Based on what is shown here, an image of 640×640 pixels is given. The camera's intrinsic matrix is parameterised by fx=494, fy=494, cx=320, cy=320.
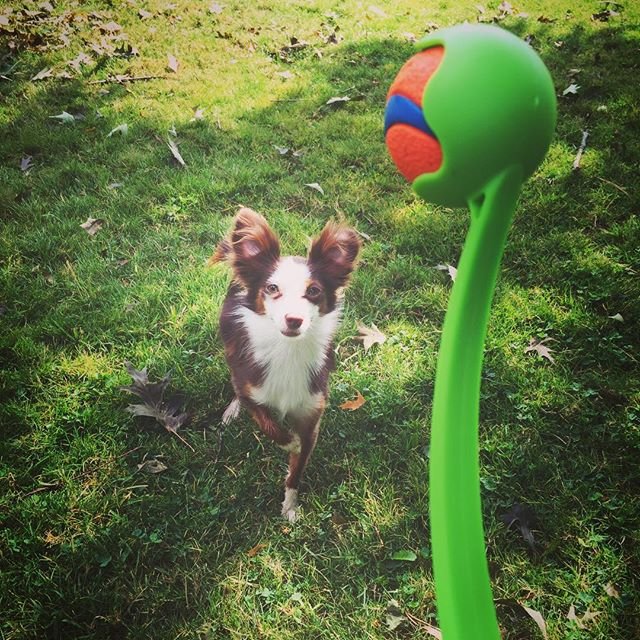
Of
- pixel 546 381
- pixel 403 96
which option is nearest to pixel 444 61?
pixel 403 96

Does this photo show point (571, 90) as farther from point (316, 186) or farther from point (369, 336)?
point (369, 336)

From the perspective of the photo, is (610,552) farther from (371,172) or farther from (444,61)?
(371,172)

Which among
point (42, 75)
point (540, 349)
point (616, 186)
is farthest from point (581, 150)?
point (42, 75)

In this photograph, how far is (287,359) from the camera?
1729mm

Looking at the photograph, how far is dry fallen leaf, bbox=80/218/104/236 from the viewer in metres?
2.70

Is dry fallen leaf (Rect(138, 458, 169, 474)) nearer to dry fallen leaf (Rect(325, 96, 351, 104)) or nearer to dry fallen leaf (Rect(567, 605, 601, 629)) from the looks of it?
dry fallen leaf (Rect(567, 605, 601, 629))

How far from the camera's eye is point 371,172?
3.26 metres

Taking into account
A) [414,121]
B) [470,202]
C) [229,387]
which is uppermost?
[414,121]

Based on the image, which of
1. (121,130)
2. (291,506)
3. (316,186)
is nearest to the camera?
(291,506)

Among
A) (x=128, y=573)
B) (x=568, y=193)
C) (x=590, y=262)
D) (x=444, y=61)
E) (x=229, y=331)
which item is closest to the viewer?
(x=444, y=61)

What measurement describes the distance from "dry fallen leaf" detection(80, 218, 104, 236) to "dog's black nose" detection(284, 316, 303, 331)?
1631mm

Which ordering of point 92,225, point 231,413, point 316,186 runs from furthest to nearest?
1. point 316,186
2. point 92,225
3. point 231,413

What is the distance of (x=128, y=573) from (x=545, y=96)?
1.76 metres

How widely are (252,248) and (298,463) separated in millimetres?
790
